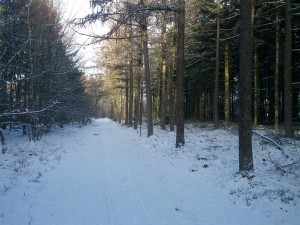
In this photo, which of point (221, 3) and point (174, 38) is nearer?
point (174, 38)

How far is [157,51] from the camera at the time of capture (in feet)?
91.8

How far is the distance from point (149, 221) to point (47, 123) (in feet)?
72.3

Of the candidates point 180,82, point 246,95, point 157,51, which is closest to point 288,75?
point 180,82

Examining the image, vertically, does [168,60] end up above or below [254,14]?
below

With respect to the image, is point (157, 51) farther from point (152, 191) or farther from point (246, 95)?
point (152, 191)

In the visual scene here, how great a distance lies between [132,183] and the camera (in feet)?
33.2

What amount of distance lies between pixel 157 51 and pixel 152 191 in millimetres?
20327

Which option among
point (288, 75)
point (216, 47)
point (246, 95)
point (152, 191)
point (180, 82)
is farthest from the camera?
point (216, 47)

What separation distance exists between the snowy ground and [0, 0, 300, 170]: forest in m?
1.56

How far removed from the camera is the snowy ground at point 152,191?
7.02m

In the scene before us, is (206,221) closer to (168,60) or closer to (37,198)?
(37,198)

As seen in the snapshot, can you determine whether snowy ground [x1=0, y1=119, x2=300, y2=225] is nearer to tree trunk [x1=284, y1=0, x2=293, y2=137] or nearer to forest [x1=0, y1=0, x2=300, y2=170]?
forest [x1=0, y1=0, x2=300, y2=170]

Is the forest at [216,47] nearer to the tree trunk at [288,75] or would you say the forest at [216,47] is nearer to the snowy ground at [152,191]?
the tree trunk at [288,75]

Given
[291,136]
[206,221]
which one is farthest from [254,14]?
[206,221]
